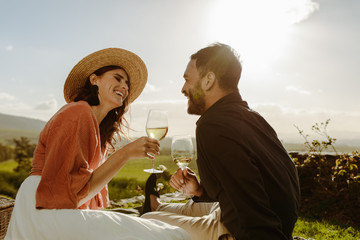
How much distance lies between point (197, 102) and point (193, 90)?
0.46ft

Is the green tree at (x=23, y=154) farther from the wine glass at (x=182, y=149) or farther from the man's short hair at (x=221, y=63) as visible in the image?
the man's short hair at (x=221, y=63)

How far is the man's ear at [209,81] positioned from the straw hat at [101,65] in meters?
1.56

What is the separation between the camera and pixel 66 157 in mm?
2180

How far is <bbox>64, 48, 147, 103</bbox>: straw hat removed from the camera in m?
3.56

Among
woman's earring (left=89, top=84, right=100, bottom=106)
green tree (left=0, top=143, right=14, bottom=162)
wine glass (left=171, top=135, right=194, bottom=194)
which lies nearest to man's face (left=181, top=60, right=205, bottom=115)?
wine glass (left=171, top=135, right=194, bottom=194)

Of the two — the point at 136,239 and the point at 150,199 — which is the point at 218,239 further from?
the point at 150,199

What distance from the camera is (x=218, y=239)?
2.19m

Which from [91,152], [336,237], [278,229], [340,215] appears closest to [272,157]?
[278,229]

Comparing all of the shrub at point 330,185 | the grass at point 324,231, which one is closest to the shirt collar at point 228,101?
the grass at point 324,231

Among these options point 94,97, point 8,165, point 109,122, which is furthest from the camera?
point 8,165

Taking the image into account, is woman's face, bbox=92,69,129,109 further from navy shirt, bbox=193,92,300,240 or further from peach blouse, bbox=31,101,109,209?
navy shirt, bbox=193,92,300,240

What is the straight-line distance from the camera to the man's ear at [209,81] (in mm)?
2559

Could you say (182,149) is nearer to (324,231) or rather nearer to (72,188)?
(72,188)

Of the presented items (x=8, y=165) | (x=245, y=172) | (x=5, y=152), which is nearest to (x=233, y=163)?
(x=245, y=172)
